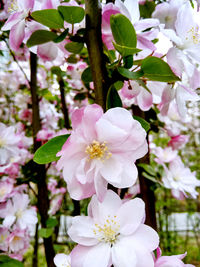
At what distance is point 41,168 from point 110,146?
0.88 meters

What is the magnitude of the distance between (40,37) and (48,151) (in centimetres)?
19

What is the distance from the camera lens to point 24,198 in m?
1.37

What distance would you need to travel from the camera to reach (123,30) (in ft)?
1.49

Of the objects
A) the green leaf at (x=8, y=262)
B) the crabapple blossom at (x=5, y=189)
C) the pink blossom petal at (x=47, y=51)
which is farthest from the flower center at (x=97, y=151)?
the crabapple blossom at (x=5, y=189)

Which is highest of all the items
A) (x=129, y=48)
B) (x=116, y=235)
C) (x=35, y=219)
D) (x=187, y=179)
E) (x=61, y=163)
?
(x=129, y=48)

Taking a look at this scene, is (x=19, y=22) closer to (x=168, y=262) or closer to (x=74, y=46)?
(x=74, y=46)

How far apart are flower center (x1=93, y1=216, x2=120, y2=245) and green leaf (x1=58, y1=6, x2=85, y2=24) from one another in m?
0.34

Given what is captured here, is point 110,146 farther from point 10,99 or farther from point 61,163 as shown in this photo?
point 10,99

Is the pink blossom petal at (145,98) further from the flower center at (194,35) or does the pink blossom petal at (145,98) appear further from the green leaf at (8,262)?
the green leaf at (8,262)

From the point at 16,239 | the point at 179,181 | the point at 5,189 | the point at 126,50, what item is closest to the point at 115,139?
the point at 126,50

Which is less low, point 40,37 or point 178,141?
point 40,37

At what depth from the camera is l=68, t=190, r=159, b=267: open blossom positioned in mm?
431

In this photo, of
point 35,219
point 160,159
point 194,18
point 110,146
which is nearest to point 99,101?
point 110,146

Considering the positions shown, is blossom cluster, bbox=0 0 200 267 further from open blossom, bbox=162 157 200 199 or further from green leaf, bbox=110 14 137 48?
open blossom, bbox=162 157 200 199
